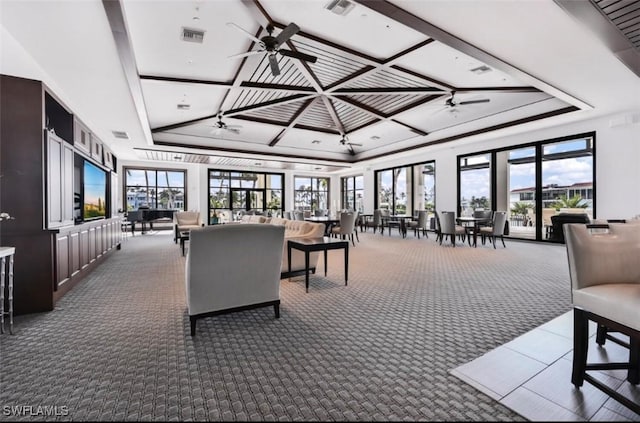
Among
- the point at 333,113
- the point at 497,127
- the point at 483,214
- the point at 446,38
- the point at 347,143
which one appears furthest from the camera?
the point at 347,143

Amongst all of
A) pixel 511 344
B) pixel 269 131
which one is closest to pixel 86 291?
pixel 511 344

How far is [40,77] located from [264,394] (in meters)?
4.60

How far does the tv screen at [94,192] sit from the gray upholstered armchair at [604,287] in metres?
6.24

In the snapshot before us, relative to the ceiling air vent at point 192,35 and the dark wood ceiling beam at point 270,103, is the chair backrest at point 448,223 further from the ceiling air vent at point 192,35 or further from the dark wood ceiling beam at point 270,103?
the ceiling air vent at point 192,35

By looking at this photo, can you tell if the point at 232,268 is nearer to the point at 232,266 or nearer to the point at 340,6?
the point at 232,266

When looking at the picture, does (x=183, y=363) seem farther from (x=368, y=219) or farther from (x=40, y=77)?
(x=368, y=219)

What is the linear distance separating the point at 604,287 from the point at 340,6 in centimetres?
396

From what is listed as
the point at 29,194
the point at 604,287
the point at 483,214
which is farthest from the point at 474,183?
the point at 29,194

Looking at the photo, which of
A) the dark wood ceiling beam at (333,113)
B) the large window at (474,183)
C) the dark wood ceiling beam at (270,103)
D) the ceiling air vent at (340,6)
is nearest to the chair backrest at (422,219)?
the large window at (474,183)

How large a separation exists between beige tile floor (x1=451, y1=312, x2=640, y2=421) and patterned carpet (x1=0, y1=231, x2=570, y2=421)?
105 millimetres

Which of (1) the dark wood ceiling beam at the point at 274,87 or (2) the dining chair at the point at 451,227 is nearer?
(1) the dark wood ceiling beam at the point at 274,87

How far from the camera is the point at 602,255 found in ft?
6.31

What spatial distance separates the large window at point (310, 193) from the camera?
17.4 meters

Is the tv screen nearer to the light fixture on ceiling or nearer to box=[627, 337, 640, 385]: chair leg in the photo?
box=[627, 337, 640, 385]: chair leg
